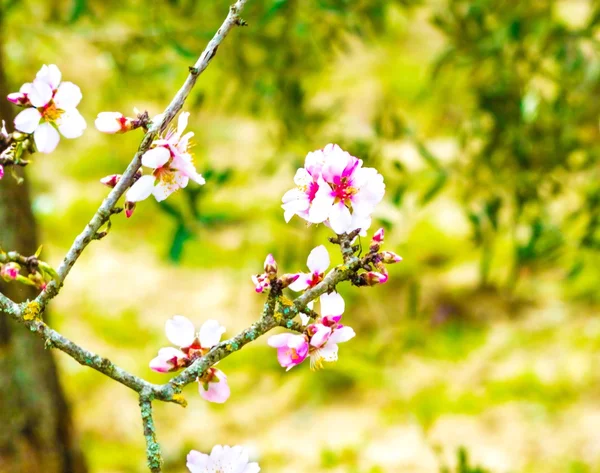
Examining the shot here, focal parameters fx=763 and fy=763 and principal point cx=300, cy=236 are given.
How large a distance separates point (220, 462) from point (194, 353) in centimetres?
13

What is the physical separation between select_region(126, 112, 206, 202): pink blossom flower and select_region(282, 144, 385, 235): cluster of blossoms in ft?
0.39

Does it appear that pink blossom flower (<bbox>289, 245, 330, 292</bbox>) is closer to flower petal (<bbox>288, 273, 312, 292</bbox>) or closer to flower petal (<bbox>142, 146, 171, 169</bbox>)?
flower petal (<bbox>288, 273, 312, 292</bbox>)

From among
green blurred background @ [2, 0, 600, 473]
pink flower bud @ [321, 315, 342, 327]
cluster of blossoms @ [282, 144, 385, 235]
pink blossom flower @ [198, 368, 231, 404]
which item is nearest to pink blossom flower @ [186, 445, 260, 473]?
pink blossom flower @ [198, 368, 231, 404]

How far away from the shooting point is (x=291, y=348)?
90cm

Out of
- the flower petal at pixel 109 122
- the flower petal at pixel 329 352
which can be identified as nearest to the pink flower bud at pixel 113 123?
the flower petal at pixel 109 122

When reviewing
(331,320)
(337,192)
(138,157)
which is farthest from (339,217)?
(138,157)

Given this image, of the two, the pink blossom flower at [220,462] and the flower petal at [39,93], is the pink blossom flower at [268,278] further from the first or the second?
the flower petal at [39,93]

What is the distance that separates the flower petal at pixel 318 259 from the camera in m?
0.91

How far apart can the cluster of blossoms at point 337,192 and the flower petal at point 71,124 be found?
275 mm

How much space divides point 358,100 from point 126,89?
249cm

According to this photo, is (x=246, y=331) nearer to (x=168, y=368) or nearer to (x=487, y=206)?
(x=168, y=368)

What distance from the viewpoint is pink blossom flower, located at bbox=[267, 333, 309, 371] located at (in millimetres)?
885

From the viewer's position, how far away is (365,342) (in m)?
3.38

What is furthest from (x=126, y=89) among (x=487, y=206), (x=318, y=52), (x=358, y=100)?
(x=358, y=100)
